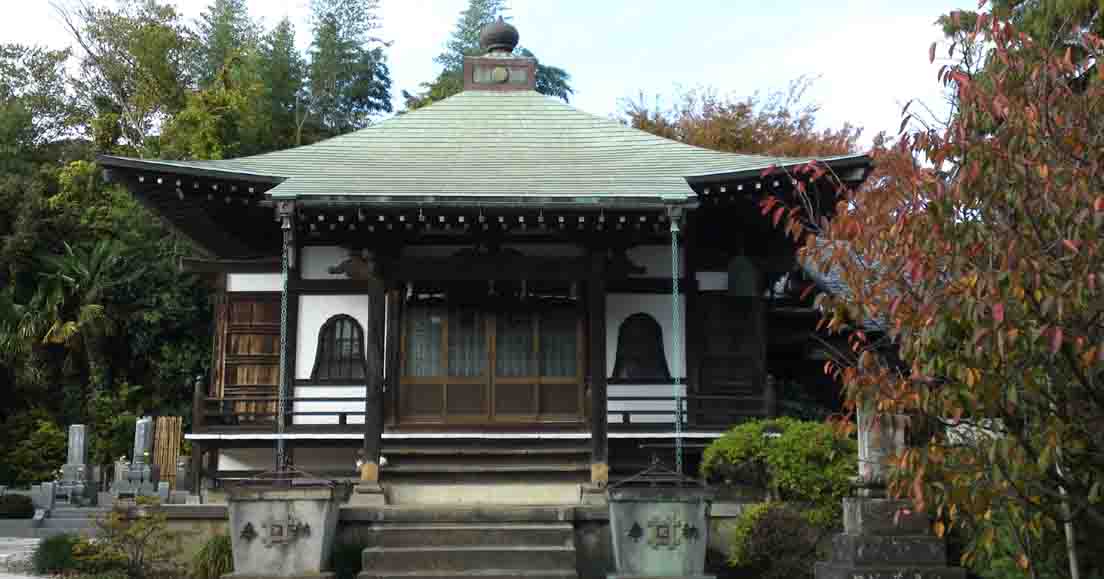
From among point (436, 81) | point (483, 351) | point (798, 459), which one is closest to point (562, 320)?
point (483, 351)

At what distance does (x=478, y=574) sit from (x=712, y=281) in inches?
267

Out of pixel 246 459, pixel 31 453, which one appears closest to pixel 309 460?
pixel 246 459

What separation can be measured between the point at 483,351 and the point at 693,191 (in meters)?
3.96

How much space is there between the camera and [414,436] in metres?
14.6

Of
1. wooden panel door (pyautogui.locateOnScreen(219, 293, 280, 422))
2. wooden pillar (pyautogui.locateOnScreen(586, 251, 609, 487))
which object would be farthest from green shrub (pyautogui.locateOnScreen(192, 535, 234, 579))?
wooden panel door (pyautogui.locateOnScreen(219, 293, 280, 422))

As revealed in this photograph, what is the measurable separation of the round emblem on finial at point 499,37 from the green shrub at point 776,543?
12004 mm

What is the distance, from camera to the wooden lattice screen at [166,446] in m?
23.1

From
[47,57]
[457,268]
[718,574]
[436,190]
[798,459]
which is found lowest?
[718,574]

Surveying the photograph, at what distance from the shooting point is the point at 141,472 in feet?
64.3

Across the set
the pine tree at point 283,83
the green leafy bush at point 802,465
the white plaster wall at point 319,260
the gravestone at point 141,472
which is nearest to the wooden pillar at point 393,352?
the white plaster wall at point 319,260

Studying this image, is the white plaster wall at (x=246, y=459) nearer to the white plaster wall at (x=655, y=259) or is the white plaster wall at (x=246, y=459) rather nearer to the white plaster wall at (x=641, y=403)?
the white plaster wall at (x=641, y=403)

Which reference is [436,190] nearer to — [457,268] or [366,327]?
[457,268]

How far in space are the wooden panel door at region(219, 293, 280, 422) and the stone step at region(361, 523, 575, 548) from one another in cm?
541

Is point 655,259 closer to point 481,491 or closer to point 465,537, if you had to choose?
point 481,491
